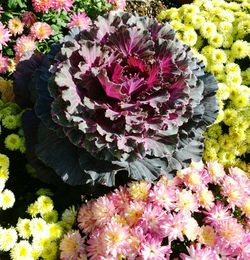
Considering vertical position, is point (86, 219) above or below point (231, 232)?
below

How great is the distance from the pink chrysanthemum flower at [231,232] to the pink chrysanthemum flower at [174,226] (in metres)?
0.22

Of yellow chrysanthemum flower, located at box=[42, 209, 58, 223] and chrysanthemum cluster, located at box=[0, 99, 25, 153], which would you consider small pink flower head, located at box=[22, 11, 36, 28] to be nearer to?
chrysanthemum cluster, located at box=[0, 99, 25, 153]

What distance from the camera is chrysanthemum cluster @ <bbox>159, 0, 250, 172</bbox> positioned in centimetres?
337

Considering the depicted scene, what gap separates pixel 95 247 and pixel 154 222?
13.2 inches

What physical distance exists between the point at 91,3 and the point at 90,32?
1.21 metres

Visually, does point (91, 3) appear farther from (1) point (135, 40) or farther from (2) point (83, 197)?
(2) point (83, 197)

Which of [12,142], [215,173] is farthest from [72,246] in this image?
[215,173]

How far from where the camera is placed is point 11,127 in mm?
2963

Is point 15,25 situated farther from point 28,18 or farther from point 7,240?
point 7,240

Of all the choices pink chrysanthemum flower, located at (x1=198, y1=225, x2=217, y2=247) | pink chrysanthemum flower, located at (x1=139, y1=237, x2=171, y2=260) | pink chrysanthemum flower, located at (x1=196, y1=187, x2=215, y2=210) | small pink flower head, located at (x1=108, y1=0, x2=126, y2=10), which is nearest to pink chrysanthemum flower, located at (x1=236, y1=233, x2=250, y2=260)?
pink chrysanthemum flower, located at (x1=198, y1=225, x2=217, y2=247)

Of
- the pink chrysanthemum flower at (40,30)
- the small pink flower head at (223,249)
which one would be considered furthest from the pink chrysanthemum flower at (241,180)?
the pink chrysanthemum flower at (40,30)

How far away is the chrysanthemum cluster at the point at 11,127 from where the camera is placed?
2.91 metres

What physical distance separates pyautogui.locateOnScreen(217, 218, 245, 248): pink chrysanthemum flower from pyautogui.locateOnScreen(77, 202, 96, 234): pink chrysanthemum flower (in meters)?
0.69

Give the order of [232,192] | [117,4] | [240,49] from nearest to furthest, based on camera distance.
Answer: [232,192] < [240,49] < [117,4]
